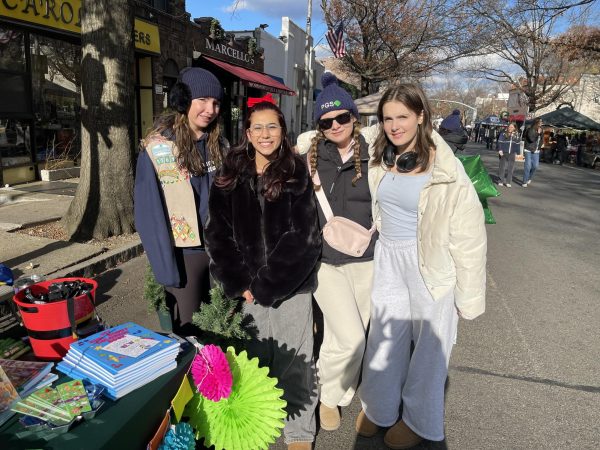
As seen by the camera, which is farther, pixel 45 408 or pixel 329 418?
pixel 329 418

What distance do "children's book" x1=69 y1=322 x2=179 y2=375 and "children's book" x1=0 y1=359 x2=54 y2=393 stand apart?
12cm

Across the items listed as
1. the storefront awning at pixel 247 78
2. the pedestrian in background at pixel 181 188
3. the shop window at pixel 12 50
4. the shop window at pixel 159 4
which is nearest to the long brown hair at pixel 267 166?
the pedestrian in background at pixel 181 188

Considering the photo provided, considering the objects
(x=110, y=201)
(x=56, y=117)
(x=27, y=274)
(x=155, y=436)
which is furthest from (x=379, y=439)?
(x=56, y=117)

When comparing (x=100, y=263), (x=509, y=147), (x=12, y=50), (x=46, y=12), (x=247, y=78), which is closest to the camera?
(x=100, y=263)

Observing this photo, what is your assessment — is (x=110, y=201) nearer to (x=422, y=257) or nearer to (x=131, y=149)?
(x=131, y=149)

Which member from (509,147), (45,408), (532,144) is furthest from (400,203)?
(532,144)

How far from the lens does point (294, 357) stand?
2.56 m

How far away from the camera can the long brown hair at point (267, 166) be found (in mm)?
2299

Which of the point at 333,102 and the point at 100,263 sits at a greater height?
the point at 333,102

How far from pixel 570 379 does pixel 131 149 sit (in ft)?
18.4

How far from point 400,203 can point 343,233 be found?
1.14 feet

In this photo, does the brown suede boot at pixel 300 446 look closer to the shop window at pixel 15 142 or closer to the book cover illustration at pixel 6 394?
the book cover illustration at pixel 6 394

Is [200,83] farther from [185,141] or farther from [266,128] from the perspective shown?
[266,128]

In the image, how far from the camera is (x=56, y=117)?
10.4 metres
